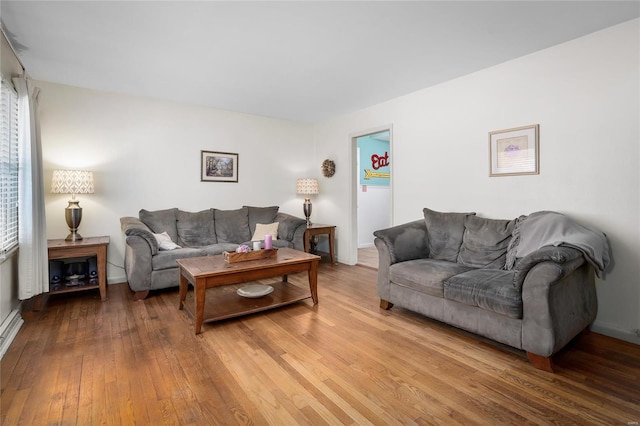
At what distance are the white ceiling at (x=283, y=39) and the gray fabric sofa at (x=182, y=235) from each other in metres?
1.63

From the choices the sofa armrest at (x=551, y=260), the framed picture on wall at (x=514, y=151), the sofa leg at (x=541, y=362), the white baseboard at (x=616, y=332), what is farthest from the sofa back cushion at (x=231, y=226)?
the white baseboard at (x=616, y=332)

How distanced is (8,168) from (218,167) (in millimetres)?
2406

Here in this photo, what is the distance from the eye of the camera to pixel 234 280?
269cm

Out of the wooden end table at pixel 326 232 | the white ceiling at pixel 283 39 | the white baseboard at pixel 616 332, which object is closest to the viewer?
the white ceiling at pixel 283 39

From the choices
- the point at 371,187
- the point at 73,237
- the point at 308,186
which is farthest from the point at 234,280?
the point at 371,187

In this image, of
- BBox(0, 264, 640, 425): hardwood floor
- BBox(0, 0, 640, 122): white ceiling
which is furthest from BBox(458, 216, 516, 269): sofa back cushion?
BBox(0, 0, 640, 122): white ceiling

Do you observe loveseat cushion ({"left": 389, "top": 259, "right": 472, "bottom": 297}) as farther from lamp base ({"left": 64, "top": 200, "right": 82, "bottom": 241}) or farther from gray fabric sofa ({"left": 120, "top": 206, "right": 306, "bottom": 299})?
lamp base ({"left": 64, "top": 200, "right": 82, "bottom": 241})

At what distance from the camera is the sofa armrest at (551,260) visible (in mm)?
1892

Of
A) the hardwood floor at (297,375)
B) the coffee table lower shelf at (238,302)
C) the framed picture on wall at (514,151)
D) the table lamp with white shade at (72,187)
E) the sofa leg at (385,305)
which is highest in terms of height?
the framed picture on wall at (514,151)

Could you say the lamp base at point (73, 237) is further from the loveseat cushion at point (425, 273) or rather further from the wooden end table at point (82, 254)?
the loveseat cushion at point (425, 273)

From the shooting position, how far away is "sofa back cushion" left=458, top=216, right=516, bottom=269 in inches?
108

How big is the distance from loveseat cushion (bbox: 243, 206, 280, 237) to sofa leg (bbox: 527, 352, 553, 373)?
3567mm

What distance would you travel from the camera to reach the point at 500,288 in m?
2.15

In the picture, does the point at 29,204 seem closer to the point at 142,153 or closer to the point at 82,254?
the point at 82,254
